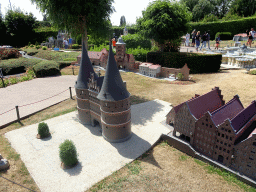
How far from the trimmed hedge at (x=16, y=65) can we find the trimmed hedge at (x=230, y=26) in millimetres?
47738

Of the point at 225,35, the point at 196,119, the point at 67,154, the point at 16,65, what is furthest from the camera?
the point at 225,35

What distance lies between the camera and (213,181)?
9.12 meters

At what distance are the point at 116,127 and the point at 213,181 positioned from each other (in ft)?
19.0

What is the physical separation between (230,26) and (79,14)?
5168cm

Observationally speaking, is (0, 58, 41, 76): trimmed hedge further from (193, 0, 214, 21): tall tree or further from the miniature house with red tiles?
(193, 0, 214, 21): tall tree

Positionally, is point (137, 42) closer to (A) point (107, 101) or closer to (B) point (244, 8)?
(A) point (107, 101)

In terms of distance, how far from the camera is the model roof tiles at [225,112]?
10099 mm

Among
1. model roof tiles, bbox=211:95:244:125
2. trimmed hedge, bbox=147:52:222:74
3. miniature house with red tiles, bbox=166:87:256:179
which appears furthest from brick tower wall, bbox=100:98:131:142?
trimmed hedge, bbox=147:52:222:74

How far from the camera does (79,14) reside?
59.0 ft

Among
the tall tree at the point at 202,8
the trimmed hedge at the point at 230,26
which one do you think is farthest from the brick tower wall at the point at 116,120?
the tall tree at the point at 202,8

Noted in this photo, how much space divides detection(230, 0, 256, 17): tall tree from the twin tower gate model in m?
77.4

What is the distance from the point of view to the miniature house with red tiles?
29.2 ft

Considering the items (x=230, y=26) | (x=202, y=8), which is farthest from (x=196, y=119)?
(x=202, y=8)

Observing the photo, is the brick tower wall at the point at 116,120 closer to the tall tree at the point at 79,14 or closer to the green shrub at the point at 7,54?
the tall tree at the point at 79,14
